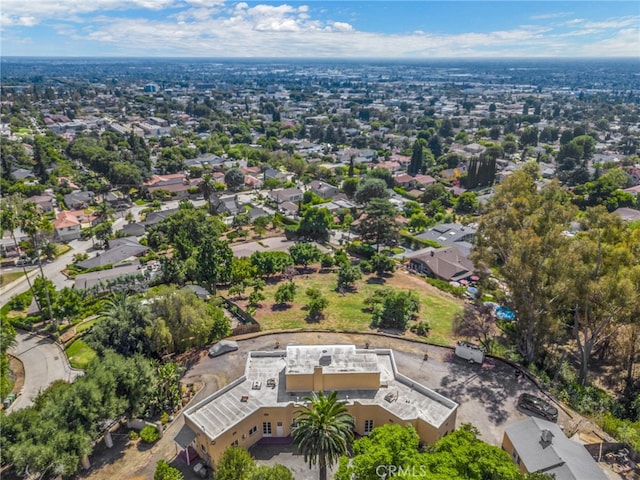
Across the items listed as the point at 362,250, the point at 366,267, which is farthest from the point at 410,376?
the point at 362,250

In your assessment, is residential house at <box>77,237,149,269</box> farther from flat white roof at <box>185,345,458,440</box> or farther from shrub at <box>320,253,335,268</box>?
flat white roof at <box>185,345,458,440</box>

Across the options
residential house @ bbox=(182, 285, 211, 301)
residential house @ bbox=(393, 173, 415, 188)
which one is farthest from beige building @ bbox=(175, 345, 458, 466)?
residential house @ bbox=(393, 173, 415, 188)

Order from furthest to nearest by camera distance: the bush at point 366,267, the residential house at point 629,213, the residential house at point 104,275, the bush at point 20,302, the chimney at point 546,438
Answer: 1. the residential house at point 629,213
2. the bush at point 366,267
3. the residential house at point 104,275
4. the bush at point 20,302
5. the chimney at point 546,438

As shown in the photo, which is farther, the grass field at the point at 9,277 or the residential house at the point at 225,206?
the residential house at the point at 225,206

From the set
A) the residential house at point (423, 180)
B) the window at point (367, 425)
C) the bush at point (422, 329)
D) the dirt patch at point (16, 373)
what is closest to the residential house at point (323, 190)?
the residential house at point (423, 180)

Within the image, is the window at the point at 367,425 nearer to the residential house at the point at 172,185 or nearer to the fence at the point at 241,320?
the fence at the point at 241,320

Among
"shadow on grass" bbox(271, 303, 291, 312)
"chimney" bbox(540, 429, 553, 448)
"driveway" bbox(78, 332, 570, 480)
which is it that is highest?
"chimney" bbox(540, 429, 553, 448)

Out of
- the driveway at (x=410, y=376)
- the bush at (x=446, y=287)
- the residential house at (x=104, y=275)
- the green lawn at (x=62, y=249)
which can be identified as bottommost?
the green lawn at (x=62, y=249)

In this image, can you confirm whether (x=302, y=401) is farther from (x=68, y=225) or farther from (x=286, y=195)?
(x=286, y=195)
